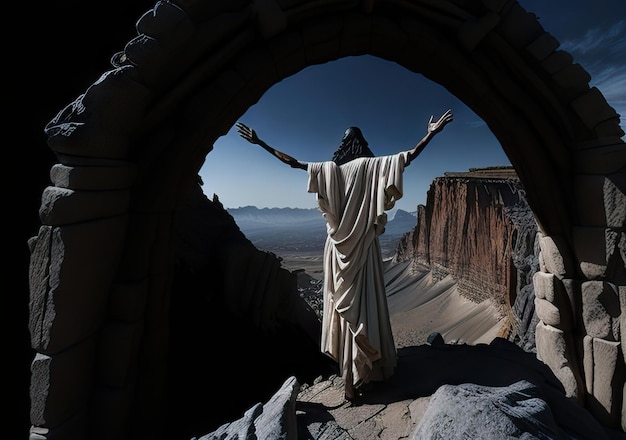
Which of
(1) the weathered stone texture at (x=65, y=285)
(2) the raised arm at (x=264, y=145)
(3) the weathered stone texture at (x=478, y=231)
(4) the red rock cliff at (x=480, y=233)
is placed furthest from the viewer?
(3) the weathered stone texture at (x=478, y=231)

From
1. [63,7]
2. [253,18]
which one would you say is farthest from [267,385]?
[63,7]

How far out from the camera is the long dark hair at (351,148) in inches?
103

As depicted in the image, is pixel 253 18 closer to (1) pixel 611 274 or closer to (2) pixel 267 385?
(1) pixel 611 274

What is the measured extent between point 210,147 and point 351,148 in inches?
52.6

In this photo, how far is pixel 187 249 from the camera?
382 centimetres

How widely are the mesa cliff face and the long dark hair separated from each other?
24.7ft

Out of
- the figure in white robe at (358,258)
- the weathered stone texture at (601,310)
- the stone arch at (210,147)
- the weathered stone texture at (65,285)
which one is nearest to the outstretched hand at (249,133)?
the stone arch at (210,147)

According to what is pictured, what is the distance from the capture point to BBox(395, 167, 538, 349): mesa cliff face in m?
10.4

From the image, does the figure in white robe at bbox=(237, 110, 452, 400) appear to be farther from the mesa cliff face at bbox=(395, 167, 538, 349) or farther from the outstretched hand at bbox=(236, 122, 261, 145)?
the mesa cliff face at bbox=(395, 167, 538, 349)

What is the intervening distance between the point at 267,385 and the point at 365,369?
85.6 inches

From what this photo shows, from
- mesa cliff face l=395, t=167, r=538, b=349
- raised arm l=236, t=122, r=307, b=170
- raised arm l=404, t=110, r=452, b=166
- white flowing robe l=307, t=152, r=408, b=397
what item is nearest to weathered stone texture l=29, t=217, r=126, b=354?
raised arm l=236, t=122, r=307, b=170

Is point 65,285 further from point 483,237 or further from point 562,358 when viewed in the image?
point 483,237

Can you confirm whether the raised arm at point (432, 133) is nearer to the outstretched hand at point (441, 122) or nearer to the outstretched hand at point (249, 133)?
the outstretched hand at point (441, 122)

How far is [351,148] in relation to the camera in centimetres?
263
